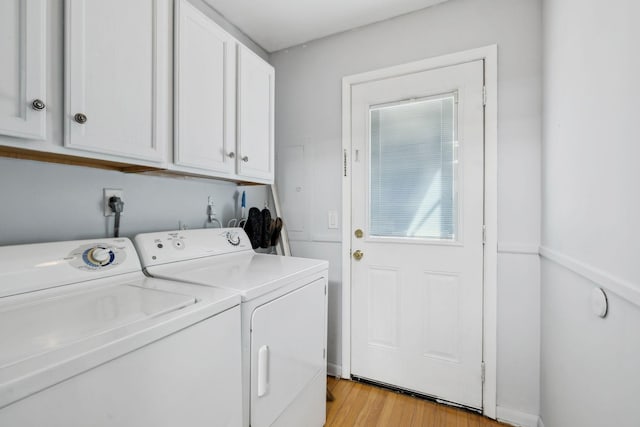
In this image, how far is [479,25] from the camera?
1755 millimetres

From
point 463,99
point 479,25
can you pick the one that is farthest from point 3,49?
point 479,25

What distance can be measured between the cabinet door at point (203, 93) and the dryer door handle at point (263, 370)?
911 mm

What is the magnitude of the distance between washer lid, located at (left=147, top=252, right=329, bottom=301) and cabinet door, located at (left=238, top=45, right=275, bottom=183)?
1.72 ft

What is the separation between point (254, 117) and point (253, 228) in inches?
29.8

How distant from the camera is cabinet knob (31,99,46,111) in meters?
0.84

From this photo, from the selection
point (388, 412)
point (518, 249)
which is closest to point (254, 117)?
point (518, 249)

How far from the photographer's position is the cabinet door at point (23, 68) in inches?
31.2

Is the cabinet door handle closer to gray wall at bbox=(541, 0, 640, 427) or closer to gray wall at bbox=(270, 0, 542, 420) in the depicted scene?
gray wall at bbox=(270, 0, 542, 420)

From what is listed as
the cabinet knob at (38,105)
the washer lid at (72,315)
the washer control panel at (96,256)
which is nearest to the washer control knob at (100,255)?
the washer control panel at (96,256)

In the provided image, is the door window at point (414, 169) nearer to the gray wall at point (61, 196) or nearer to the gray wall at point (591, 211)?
the gray wall at point (591, 211)

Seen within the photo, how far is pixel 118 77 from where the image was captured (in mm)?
1058

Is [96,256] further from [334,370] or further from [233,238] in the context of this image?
[334,370]

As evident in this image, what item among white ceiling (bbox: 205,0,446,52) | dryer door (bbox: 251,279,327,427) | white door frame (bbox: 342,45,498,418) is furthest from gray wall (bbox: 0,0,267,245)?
white door frame (bbox: 342,45,498,418)

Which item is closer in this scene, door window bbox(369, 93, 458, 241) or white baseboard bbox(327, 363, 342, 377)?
door window bbox(369, 93, 458, 241)
